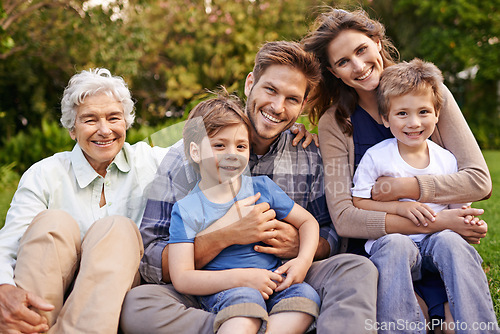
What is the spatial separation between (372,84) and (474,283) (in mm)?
1257

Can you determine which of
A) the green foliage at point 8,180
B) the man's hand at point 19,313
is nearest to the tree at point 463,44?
the green foliage at point 8,180

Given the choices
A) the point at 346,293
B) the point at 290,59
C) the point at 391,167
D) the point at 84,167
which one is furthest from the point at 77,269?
the point at 391,167

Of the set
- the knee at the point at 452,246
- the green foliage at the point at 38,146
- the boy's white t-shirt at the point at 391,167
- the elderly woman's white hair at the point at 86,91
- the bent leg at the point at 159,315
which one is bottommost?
the bent leg at the point at 159,315

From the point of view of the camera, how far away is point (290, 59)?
2.82 m

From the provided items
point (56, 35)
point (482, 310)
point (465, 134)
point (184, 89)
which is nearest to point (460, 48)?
point (184, 89)

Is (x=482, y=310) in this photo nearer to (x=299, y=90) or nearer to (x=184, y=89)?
(x=299, y=90)

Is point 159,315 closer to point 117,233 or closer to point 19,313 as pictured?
point 117,233

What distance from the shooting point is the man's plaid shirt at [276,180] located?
2.74 metres

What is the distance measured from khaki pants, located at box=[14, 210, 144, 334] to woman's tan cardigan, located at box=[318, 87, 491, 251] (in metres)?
1.14

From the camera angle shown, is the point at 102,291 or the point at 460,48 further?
the point at 460,48

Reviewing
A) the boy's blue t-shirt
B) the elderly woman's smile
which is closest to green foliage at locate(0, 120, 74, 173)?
the elderly woman's smile

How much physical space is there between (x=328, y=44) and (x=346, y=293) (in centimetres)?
154

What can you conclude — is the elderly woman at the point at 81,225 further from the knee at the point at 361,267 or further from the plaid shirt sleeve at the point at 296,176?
the knee at the point at 361,267

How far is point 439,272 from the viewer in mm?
2352
